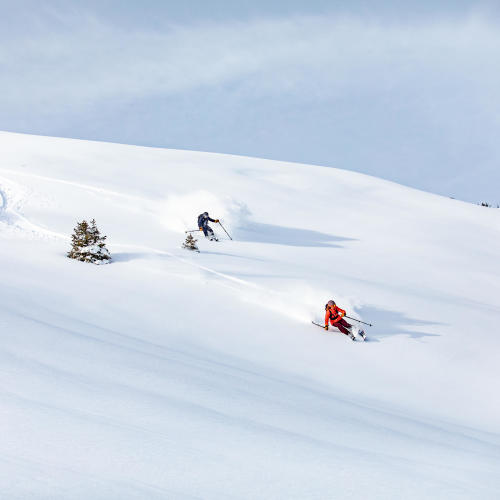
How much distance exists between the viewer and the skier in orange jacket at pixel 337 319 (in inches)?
365

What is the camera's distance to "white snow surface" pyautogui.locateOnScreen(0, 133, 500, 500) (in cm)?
274

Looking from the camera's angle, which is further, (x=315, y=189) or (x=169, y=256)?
(x=315, y=189)

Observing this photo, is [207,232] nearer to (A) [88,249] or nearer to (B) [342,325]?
(A) [88,249]

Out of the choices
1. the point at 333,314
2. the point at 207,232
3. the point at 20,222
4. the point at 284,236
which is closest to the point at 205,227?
the point at 207,232

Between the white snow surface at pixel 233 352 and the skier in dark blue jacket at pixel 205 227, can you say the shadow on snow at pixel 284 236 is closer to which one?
the white snow surface at pixel 233 352

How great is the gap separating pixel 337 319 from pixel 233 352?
9.40ft

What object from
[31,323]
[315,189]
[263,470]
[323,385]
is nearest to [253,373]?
[323,385]

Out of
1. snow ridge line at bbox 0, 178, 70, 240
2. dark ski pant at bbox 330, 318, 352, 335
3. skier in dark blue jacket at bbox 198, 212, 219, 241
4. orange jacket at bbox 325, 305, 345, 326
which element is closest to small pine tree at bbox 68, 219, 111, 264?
snow ridge line at bbox 0, 178, 70, 240

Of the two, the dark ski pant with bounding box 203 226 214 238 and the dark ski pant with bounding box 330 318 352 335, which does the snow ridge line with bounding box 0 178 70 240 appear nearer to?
the dark ski pant with bounding box 203 226 214 238

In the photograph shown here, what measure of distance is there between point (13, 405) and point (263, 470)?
5.01ft

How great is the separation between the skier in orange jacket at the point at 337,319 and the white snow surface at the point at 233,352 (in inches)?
6.9

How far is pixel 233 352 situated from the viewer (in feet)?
23.4

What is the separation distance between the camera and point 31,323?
5.37 m

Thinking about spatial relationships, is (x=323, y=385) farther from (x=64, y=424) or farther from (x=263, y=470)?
(x=64, y=424)
